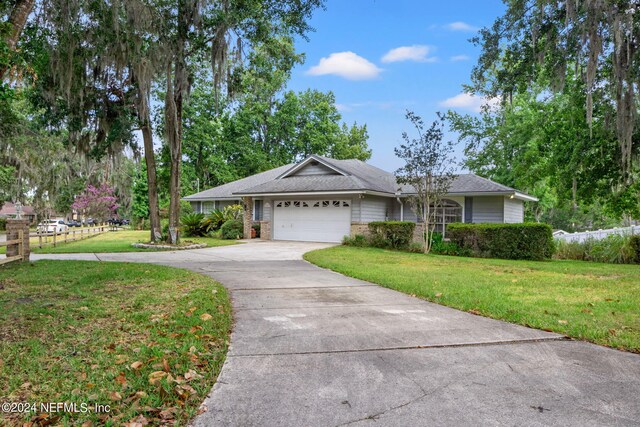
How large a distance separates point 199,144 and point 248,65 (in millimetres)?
18801

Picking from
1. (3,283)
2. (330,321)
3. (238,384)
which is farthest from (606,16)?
(3,283)

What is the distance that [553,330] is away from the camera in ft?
15.0

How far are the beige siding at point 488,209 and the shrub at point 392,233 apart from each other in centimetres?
379

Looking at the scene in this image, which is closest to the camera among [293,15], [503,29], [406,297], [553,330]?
[553,330]

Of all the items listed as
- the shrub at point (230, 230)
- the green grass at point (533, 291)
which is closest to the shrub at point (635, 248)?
the green grass at point (533, 291)

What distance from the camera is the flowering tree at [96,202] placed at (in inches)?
1636

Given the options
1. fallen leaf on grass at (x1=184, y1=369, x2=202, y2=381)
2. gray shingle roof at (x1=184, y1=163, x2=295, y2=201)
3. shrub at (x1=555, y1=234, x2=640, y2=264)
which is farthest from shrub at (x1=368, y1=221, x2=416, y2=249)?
fallen leaf on grass at (x1=184, y1=369, x2=202, y2=381)

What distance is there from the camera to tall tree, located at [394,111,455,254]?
48.8ft

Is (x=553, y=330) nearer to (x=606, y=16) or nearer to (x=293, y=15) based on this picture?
(x=606, y=16)

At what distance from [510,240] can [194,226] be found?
1584 centimetres

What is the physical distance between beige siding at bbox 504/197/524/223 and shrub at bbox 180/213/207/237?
50.4 feet

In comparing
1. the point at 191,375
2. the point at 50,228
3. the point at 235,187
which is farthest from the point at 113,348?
the point at 50,228

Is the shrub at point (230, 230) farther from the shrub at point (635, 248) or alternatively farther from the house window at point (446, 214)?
the shrub at point (635, 248)

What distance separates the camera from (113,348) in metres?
3.80
